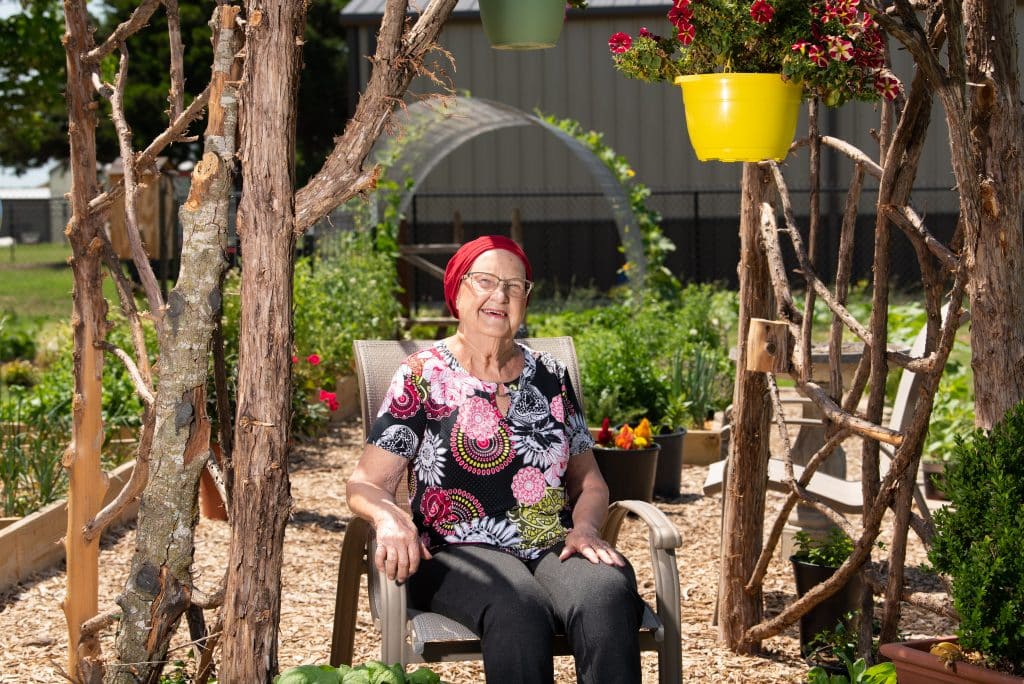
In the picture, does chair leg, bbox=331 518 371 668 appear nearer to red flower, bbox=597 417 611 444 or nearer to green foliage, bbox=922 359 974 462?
red flower, bbox=597 417 611 444

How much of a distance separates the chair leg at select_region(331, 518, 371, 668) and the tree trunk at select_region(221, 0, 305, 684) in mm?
724

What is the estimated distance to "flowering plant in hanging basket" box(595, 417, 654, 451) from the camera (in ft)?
18.9

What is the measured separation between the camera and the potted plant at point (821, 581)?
12.7 feet

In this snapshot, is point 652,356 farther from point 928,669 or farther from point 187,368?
point 187,368

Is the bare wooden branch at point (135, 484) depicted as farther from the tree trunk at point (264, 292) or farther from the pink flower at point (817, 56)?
the pink flower at point (817, 56)

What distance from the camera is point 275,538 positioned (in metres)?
2.43

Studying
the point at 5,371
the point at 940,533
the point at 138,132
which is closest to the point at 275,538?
the point at 940,533

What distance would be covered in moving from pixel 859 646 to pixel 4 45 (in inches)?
329

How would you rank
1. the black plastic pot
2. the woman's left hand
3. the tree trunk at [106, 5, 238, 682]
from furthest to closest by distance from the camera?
the black plastic pot
the woman's left hand
the tree trunk at [106, 5, 238, 682]

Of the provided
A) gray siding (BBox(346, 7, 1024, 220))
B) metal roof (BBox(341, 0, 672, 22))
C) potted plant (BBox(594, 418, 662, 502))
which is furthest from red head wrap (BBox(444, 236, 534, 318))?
gray siding (BBox(346, 7, 1024, 220))

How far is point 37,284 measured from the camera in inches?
778

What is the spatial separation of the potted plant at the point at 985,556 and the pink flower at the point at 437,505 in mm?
1112

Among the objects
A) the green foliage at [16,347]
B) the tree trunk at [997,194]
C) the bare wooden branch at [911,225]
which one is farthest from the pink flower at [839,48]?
the green foliage at [16,347]

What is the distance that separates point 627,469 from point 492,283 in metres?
2.79
